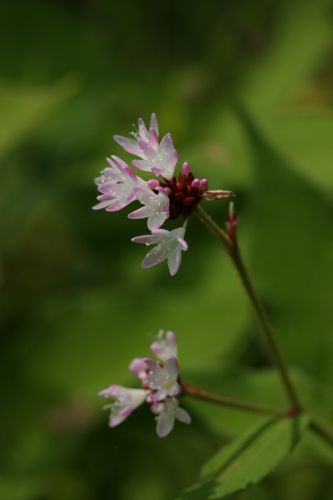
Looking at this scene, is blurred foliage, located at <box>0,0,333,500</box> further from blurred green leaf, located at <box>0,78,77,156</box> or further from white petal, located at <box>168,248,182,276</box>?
white petal, located at <box>168,248,182,276</box>

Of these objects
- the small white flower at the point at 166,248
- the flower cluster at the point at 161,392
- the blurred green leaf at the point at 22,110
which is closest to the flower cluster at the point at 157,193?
the small white flower at the point at 166,248

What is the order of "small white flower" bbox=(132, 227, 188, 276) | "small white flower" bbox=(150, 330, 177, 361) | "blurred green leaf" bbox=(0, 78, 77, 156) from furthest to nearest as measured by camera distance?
"blurred green leaf" bbox=(0, 78, 77, 156), "small white flower" bbox=(150, 330, 177, 361), "small white flower" bbox=(132, 227, 188, 276)

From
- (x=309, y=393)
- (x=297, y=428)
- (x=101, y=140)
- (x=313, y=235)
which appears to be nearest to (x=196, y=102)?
(x=101, y=140)

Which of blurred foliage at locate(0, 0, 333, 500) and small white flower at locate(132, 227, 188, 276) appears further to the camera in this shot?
blurred foliage at locate(0, 0, 333, 500)

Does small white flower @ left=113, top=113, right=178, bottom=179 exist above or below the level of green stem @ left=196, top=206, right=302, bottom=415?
above

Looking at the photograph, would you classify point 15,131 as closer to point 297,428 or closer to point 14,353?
point 14,353

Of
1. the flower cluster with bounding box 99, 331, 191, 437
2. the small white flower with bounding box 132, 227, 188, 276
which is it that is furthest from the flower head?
the flower cluster with bounding box 99, 331, 191, 437

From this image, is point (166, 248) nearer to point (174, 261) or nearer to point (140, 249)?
point (174, 261)

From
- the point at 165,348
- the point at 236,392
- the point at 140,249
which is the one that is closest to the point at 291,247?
the point at 236,392
